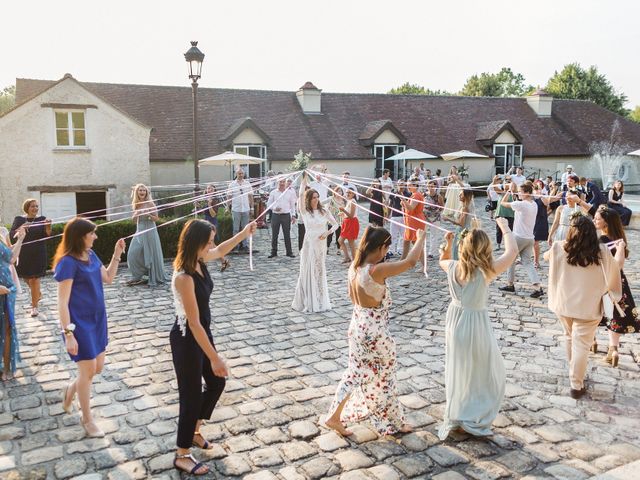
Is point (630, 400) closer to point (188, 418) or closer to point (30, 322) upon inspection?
point (188, 418)

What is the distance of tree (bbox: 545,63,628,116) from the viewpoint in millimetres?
51156

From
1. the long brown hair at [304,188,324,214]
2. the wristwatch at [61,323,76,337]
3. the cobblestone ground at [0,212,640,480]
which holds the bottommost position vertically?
the cobblestone ground at [0,212,640,480]

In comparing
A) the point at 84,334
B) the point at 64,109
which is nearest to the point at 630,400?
the point at 84,334

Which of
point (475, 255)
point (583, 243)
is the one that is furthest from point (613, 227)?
point (475, 255)

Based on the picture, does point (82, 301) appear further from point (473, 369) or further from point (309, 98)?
point (309, 98)

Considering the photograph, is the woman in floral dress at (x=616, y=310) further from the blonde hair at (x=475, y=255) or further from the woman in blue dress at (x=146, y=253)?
the woman in blue dress at (x=146, y=253)

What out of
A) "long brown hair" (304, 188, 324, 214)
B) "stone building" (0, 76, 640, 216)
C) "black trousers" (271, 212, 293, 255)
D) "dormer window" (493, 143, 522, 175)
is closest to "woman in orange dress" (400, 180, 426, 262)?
"long brown hair" (304, 188, 324, 214)

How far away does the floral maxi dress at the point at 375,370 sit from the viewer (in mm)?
4848

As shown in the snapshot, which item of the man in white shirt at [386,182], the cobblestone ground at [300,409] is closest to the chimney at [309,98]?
the man in white shirt at [386,182]

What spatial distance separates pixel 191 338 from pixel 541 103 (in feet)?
123

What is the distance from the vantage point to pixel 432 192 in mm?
17500

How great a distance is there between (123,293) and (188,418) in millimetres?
6577

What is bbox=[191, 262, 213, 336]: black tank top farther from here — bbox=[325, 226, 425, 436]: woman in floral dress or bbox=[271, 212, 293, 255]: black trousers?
bbox=[271, 212, 293, 255]: black trousers

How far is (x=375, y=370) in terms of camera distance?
4887mm
